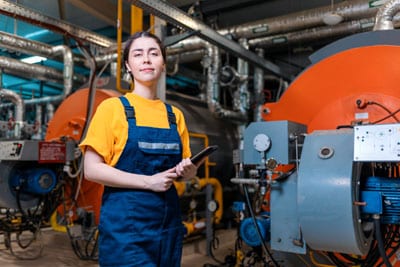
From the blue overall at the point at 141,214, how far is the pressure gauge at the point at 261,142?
951mm

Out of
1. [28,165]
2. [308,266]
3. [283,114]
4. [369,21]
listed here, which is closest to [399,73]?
[283,114]

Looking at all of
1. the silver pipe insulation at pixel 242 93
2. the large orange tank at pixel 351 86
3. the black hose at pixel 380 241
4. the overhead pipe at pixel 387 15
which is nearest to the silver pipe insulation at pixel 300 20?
the silver pipe insulation at pixel 242 93

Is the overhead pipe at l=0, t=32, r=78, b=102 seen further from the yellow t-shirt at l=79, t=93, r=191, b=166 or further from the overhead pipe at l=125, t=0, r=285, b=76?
the yellow t-shirt at l=79, t=93, r=191, b=166

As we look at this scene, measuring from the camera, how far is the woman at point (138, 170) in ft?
4.36

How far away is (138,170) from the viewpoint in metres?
1.39

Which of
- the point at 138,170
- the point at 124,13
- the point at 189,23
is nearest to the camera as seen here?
the point at 138,170

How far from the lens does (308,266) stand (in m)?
2.57

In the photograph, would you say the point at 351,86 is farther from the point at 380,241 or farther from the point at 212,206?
the point at 212,206

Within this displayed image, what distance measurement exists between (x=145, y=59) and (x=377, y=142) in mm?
1061

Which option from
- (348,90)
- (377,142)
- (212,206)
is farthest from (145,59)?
(212,206)

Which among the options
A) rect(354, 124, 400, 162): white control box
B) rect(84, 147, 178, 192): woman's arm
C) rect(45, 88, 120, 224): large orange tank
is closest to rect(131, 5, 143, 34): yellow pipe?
rect(45, 88, 120, 224): large orange tank

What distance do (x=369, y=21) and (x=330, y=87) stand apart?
2.19 metres

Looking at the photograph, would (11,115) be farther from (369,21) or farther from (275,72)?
(369,21)

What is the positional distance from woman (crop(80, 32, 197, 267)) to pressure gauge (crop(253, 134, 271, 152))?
3.00ft
